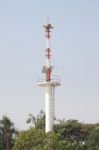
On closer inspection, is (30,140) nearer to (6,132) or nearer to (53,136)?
(53,136)

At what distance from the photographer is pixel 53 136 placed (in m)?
61.9

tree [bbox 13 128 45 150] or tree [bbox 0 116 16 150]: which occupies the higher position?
tree [bbox 0 116 16 150]

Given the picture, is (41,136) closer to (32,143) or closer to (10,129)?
(32,143)

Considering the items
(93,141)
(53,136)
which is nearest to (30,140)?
(53,136)

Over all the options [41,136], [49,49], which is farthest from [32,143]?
[49,49]

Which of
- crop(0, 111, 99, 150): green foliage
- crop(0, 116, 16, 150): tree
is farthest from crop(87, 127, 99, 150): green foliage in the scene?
crop(0, 116, 16, 150): tree

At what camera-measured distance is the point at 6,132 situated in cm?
7081

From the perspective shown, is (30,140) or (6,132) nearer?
(30,140)

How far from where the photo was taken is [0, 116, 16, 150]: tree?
2763 inches

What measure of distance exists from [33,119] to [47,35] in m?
13.8

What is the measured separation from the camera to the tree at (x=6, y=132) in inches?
2763

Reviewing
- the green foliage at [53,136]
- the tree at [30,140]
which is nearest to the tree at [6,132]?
the green foliage at [53,136]

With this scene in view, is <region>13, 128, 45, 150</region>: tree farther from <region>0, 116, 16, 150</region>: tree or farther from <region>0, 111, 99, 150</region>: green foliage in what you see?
<region>0, 116, 16, 150</region>: tree

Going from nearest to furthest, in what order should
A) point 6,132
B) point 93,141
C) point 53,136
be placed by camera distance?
point 53,136 → point 93,141 → point 6,132
